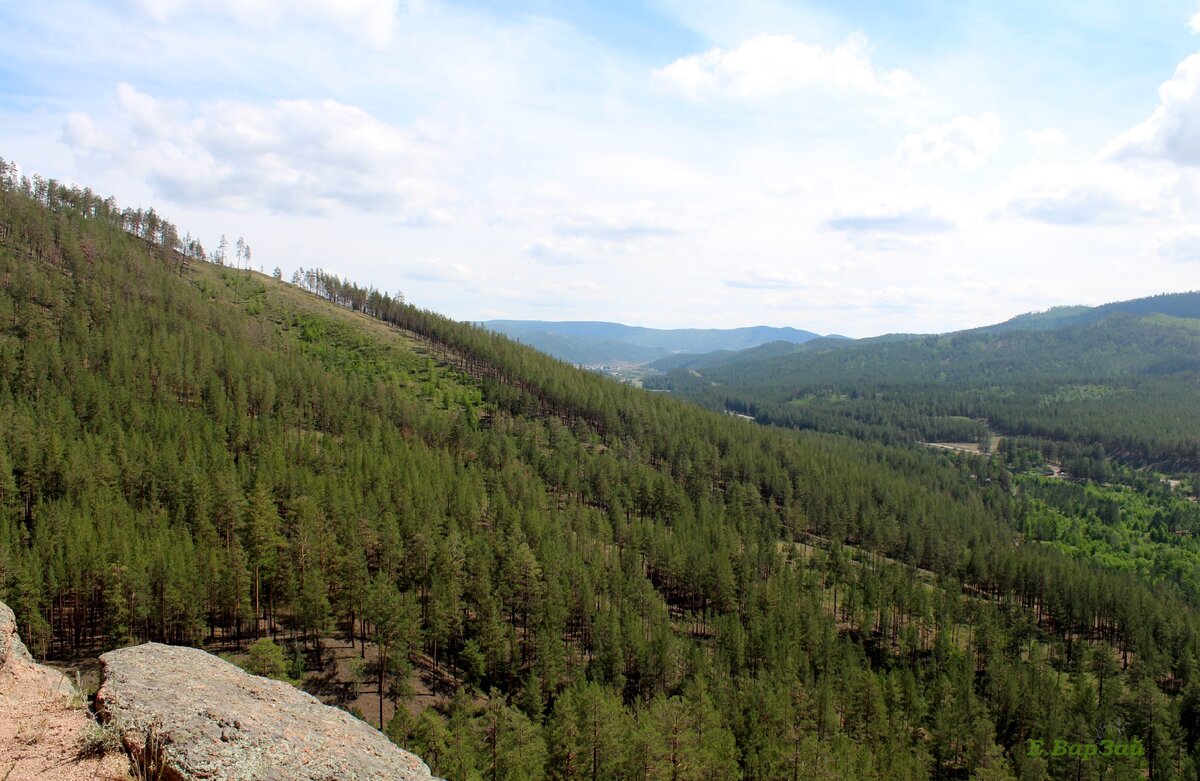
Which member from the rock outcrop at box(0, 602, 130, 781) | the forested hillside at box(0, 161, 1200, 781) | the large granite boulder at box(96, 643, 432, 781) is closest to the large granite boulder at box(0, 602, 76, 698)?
the rock outcrop at box(0, 602, 130, 781)

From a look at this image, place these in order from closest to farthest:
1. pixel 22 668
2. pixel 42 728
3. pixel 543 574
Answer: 1. pixel 42 728
2. pixel 22 668
3. pixel 543 574

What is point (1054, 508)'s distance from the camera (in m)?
180

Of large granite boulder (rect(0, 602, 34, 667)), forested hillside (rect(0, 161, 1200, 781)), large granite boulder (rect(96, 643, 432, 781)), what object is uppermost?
large granite boulder (rect(0, 602, 34, 667))

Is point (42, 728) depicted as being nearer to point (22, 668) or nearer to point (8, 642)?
point (22, 668)

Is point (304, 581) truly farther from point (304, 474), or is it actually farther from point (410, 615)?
point (304, 474)

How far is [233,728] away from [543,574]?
210ft

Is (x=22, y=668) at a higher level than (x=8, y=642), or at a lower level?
lower

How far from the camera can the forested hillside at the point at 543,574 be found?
54125 millimetres

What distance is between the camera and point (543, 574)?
75.4m

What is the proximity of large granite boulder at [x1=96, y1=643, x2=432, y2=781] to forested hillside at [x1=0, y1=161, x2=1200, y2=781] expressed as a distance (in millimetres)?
28378

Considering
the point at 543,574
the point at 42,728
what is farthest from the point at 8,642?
the point at 543,574

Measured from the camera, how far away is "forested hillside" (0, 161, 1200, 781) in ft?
178

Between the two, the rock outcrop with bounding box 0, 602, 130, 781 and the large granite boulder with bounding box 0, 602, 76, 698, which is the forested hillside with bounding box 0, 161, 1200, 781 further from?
the rock outcrop with bounding box 0, 602, 130, 781

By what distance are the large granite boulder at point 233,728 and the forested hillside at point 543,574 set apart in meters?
28.4
